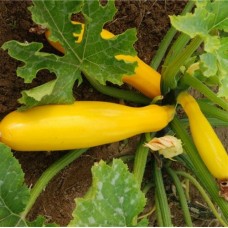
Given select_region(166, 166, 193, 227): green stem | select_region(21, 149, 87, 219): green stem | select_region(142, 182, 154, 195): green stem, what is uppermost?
select_region(21, 149, 87, 219): green stem

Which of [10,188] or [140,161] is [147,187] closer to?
[140,161]

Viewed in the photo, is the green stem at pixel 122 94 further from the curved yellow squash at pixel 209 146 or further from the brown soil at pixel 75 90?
the curved yellow squash at pixel 209 146

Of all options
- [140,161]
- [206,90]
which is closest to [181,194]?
[140,161]

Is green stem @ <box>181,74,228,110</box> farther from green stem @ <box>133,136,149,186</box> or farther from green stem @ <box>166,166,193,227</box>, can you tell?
green stem @ <box>166,166,193,227</box>

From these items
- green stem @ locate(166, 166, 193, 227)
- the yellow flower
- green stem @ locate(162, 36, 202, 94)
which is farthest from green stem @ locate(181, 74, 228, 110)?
green stem @ locate(166, 166, 193, 227)

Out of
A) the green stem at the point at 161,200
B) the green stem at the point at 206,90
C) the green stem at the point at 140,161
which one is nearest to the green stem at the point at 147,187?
the green stem at the point at 161,200
